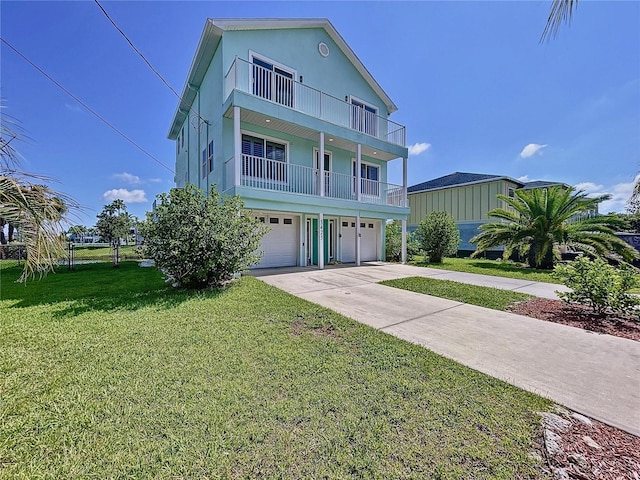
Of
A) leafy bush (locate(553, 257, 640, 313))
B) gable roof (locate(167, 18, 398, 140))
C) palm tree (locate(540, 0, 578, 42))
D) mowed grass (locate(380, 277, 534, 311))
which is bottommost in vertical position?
mowed grass (locate(380, 277, 534, 311))

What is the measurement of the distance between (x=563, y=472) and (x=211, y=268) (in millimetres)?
6840

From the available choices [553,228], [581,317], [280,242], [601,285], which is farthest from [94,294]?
[553,228]

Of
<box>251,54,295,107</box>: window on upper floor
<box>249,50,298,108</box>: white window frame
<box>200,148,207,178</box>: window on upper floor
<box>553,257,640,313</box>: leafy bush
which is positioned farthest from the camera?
<box>200,148,207,178</box>: window on upper floor

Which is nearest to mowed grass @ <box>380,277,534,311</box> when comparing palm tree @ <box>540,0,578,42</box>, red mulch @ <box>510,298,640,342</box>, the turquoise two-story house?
red mulch @ <box>510,298,640,342</box>

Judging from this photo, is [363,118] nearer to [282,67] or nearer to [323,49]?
[323,49]

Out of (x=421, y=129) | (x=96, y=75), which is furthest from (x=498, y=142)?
(x=96, y=75)

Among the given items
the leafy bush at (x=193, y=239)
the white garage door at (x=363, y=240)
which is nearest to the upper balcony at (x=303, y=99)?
the white garage door at (x=363, y=240)

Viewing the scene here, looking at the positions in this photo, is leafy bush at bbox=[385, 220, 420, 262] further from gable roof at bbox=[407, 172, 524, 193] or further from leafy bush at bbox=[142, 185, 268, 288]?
leafy bush at bbox=[142, 185, 268, 288]

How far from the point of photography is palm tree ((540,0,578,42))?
88.2 inches

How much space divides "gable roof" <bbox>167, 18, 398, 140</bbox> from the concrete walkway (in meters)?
10.4

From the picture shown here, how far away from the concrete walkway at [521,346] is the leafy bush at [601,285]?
1249 millimetres

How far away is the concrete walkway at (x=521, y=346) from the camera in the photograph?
8.99 ft

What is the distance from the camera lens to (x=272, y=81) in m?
10.9

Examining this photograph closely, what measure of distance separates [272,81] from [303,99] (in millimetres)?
1813
